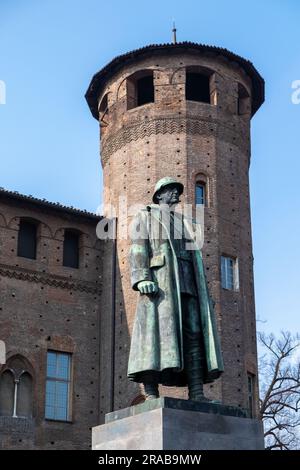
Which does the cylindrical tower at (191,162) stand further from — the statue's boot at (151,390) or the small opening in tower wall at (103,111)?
the statue's boot at (151,390)

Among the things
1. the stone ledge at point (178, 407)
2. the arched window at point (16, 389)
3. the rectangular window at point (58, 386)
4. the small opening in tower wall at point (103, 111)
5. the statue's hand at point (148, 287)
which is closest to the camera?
the stone ledge at point (178, 407)

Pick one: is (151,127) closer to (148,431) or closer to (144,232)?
(144,232)

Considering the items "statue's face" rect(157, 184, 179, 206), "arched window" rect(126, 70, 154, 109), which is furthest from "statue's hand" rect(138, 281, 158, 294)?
"arched window" rect(126, 70, 154, 109)

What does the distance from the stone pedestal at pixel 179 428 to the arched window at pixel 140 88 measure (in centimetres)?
1757

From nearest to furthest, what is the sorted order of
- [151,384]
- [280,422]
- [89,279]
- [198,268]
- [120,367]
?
[151,384], [198,268], [120,367], [89,279], [280,422]

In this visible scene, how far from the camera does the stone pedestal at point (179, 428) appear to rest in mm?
6838

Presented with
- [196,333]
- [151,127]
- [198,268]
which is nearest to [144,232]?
[198,268]

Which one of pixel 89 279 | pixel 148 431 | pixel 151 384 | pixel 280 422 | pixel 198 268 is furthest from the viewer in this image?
pixel 280 422

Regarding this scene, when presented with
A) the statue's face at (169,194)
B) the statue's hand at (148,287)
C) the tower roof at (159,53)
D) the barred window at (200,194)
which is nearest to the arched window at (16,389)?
the barred window at (200,194)

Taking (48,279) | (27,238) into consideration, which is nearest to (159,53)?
(27,238)

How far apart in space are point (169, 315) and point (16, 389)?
547 inches

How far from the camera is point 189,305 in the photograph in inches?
309

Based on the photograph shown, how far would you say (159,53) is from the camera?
77.8 feet

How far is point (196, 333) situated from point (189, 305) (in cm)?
30
